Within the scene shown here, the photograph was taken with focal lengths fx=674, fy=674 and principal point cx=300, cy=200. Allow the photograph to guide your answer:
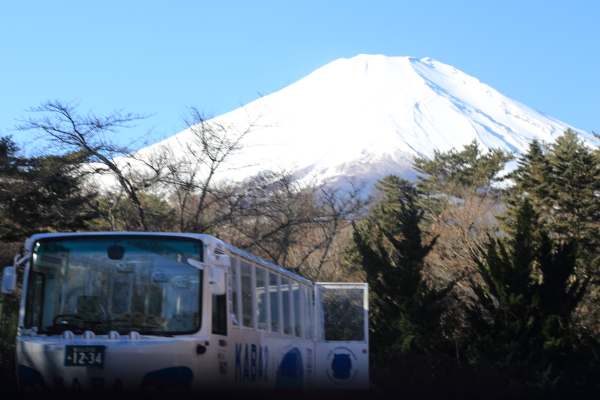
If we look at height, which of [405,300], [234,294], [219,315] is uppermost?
[405,300]

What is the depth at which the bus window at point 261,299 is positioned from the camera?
8266 mm

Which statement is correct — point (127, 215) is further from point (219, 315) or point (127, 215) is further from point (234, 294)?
point (219, 315)

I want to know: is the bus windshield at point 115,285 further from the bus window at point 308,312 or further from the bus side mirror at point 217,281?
the bus window at point 308,312

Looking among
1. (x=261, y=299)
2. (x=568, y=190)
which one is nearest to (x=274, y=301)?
(x=261, y=299)

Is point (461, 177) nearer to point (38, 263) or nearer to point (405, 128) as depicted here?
point (38, 263)

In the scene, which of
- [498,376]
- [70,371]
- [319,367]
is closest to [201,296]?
[70,371]

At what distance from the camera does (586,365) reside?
1261 centimetres

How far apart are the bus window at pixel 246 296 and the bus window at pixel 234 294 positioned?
9.2 inches

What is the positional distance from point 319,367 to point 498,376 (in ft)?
10.9

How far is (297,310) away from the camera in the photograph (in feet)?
36.3

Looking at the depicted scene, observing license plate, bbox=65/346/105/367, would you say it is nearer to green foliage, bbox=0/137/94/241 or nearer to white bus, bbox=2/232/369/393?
white bus, bbox=2/232/369/393

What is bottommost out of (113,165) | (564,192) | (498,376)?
(498,376)

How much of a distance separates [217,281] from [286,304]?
410cm

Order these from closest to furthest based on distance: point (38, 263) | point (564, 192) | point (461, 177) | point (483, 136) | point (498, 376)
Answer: point (38, 263) < point (498, 376) < point (564, 192) < point (461, 177) < point (483, 136)
